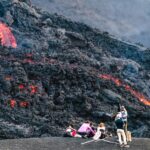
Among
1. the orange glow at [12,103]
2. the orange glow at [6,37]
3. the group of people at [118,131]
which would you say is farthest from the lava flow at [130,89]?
the group of people at [118,131]

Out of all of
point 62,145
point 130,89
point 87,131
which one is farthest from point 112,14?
point 62,145

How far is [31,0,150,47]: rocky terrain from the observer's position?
104 meters

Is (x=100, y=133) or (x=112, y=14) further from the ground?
(x=112, y=14)

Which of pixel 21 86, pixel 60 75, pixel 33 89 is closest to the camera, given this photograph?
pixel 21 86

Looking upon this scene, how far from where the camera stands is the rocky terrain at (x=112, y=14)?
10444 cm

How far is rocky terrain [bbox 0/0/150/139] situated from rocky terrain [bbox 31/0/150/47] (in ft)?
97.6

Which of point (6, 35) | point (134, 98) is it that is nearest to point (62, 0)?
point (6, 35)

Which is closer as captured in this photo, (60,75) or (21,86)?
(21,86)

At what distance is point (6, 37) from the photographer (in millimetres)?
62344

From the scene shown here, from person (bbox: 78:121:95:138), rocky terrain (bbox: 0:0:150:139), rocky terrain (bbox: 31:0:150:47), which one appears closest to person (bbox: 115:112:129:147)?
person (bbox: 78:121:95:138)

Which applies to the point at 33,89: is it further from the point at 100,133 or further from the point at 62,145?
the point at 62,145

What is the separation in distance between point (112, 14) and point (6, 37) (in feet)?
175

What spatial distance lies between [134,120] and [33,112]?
12.1 meters

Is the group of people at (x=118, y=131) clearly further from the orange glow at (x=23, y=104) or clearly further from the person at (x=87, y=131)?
the orange glow at (x=23, y=104)
